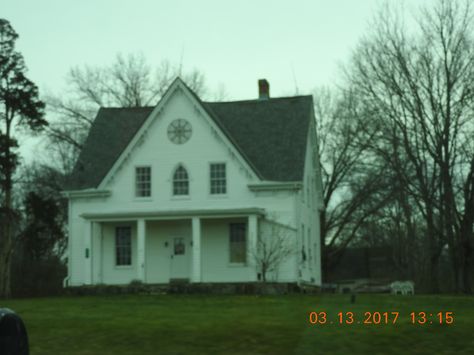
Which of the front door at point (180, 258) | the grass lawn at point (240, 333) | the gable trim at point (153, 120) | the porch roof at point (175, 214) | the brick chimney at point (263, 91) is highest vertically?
the brick chimney at point (263, 91)

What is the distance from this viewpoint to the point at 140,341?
50.1ft

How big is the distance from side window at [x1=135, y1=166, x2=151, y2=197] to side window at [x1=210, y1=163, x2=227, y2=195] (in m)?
2.65

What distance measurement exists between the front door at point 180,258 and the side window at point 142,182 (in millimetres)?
2281

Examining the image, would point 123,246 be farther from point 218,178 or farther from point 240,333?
point 240,333

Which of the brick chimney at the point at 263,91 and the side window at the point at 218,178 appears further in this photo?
the brick chimney at the point at 263,91

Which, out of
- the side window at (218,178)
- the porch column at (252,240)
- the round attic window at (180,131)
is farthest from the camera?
the round attic window at (180,131)

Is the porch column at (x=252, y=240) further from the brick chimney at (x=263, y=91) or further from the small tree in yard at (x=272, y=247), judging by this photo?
the brick chimney at (x=263, y=91)

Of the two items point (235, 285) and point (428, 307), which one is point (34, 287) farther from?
point (428, 307)

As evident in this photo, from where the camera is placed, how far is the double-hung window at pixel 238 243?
33.2 m

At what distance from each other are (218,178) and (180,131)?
7.87 ft

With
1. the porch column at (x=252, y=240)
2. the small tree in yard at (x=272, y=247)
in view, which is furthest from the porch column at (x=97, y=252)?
the small tree in yard at (x=272, y=247)

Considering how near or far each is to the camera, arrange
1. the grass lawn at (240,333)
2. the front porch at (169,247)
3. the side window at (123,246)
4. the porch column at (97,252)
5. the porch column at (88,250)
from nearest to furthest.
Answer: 1. the grass lawn at (240,333)
2. the front porch at (169,247)
3. the porch column at (88,250)
4. the porch column at (97,252)
5. the side window at (123,246)

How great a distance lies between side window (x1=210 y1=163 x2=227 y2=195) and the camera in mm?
33625

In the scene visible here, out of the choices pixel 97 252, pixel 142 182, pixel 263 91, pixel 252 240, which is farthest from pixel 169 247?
pixel 263 91
